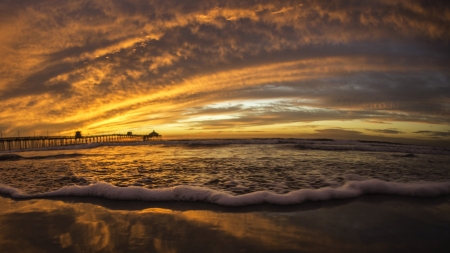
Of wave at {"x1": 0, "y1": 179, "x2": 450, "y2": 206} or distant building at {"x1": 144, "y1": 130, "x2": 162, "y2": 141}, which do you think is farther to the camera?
distant building at {"x1": 144, "y1": 130, "x2": 162, "y2": 141}

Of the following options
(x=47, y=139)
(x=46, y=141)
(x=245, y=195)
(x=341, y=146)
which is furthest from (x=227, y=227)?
(x=46, y=141)

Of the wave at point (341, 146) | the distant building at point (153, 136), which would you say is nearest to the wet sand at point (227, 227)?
the wave at point (341, 146)

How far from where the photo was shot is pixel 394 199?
17.2 ft

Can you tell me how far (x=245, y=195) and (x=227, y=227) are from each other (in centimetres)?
147

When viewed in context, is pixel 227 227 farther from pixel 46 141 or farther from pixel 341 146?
pixel 46 141

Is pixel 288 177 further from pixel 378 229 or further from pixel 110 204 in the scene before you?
pixel 110 204

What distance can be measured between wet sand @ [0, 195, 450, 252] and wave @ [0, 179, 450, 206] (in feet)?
0.80

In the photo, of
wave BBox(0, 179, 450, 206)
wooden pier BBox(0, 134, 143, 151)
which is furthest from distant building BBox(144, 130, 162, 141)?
wave BBox(0, 179, 450, 206)

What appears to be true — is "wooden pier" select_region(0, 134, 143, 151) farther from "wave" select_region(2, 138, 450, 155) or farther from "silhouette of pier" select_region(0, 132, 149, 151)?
"wave" select_region(2, 138, 450, 155)

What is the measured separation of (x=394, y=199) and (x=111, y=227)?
17.4ft

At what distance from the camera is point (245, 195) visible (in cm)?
518

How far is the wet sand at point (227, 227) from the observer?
10.4 ft

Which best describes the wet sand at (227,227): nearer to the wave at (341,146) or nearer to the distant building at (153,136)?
the wave at (341,146)

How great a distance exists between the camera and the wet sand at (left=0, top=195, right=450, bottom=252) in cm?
317
